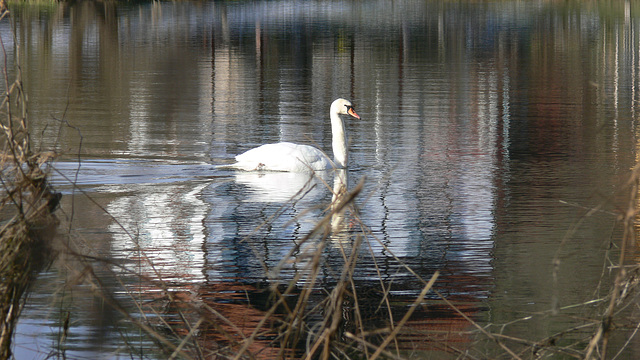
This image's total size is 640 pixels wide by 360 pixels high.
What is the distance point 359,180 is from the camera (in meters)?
11.6

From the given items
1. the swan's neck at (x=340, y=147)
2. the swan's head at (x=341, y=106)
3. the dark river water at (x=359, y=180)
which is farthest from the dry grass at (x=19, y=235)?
the swan's head at (x=341, y=106)

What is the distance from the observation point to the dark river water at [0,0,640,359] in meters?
6.11

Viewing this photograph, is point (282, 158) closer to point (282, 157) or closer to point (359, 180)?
point (282, 157)

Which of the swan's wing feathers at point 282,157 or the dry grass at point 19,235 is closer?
the dry grass at point 19,235

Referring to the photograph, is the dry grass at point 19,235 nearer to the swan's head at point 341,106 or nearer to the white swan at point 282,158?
the white swan at point 282,158

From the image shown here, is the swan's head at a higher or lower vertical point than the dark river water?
higher

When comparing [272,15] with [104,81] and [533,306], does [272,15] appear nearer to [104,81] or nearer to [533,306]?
[104,81]

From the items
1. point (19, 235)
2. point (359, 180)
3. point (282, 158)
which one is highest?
point (19, 235)

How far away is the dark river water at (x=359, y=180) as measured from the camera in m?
6.11

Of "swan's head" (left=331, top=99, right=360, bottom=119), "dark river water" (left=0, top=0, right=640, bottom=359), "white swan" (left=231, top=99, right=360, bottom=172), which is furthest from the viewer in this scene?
"swan's head" (left=331, top=99, right=360, bottom=119)

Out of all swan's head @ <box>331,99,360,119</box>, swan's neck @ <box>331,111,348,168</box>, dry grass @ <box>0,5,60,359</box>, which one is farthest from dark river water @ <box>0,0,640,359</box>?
swan's head @ <box>331,99,360,119</box>

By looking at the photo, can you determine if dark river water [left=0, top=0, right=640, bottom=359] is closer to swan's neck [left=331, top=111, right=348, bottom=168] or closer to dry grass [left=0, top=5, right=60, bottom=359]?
dry grass [left=0, top=5, right=60, bottom=359]

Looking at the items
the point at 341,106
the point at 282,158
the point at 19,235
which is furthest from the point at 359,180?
the point at 19,235

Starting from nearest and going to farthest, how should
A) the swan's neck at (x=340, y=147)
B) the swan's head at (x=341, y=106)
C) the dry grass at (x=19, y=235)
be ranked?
the dry grass at (x=19, y=235)
the swan's neck at (x=340, y=147)
the swan's head at (x=341, y=106)
